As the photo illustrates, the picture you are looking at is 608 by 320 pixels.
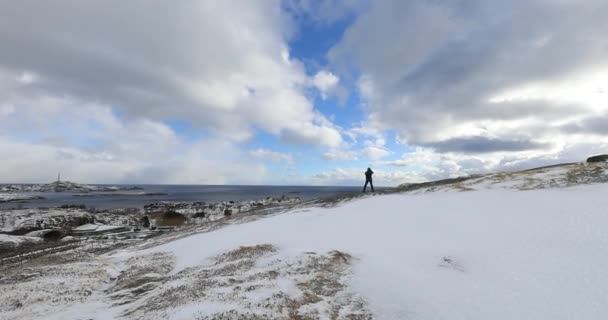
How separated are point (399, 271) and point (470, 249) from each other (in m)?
3.70

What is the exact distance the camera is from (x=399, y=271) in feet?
34.9

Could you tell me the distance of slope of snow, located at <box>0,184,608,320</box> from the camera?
817cm

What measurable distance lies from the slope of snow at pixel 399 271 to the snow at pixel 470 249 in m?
0.04

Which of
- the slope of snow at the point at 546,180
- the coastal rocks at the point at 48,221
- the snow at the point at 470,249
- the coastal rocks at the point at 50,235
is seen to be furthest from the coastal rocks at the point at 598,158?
the coastal rocks at the point at 48,221

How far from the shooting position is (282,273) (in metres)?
11.2

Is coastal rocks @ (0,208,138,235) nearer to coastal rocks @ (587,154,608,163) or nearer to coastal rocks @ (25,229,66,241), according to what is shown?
coastal rocks @ (25,229,66,241)

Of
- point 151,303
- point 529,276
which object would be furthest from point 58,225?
point 529,276

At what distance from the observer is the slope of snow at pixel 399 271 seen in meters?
8.17

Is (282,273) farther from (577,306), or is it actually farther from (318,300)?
(577,306)

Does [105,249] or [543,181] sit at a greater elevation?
[543,181]

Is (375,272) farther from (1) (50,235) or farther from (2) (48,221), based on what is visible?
(2) (48,221)

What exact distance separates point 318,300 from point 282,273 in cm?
254

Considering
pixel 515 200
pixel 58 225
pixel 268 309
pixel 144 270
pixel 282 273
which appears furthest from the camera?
pixel 58 225

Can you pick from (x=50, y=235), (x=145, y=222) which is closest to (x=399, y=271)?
(x=50, y=235)
